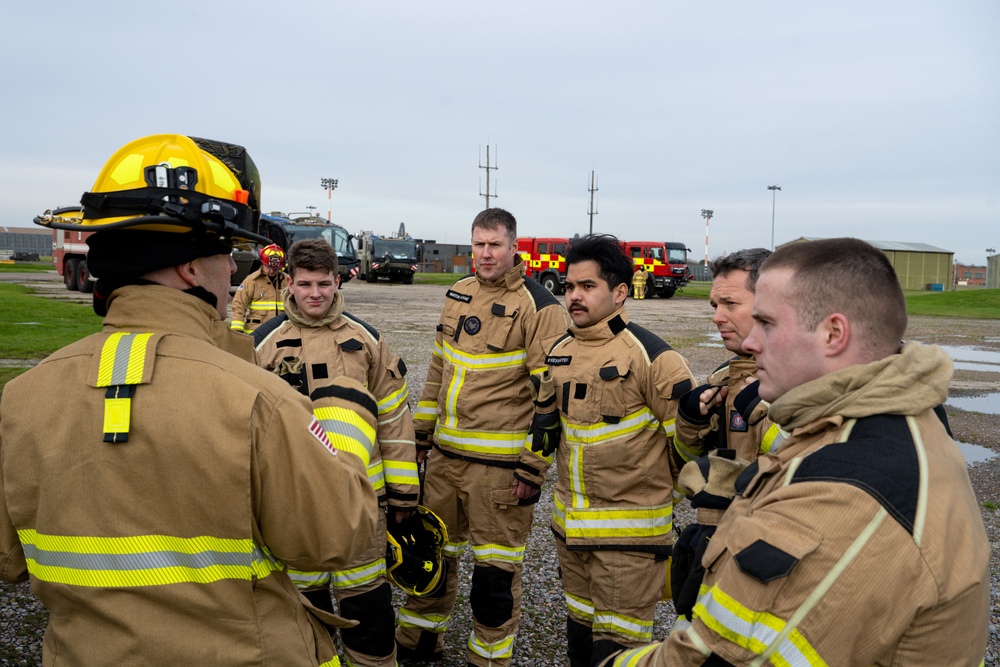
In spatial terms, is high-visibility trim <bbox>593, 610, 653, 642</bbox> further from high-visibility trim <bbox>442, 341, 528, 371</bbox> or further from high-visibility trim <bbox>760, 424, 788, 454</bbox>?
high-visibility trim <bbox>442, 341, 528, 371</bbox>

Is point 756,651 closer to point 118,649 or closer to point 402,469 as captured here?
point 118,649

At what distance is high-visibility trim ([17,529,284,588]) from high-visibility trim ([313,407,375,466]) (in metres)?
0.30

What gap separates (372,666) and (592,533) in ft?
3.81

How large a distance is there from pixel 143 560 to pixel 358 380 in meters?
2.01

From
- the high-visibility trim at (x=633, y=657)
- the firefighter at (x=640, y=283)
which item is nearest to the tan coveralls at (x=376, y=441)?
the high-visibility trim at (x=633, y=657)

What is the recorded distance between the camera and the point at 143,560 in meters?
1.55

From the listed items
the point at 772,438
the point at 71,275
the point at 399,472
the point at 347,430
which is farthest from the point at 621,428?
the point at 71,275

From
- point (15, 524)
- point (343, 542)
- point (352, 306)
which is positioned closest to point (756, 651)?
point (343, 542)

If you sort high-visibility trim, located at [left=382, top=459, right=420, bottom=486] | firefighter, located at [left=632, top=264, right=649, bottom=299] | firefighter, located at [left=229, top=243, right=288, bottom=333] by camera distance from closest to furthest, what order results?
high-visibility trim, located at [left=382, top=459, right=420, bottom=486], firefighter, located at [left=229, top=243, right=288, bottom=333], firefighter, located at [left=632, top=264, right=649, bottom=299]

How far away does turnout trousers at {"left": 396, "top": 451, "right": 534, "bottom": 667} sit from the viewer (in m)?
3.63

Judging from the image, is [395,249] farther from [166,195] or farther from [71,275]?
[166,195]

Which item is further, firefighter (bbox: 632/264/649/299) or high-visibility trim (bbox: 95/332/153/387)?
firefighter (bbox: 632/264/649/299)

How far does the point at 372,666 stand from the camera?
3336 millimetres

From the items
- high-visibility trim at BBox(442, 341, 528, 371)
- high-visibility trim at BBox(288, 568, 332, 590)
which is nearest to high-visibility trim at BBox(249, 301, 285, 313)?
high-visibility trim at BBox(442, 341, 528, 371)
